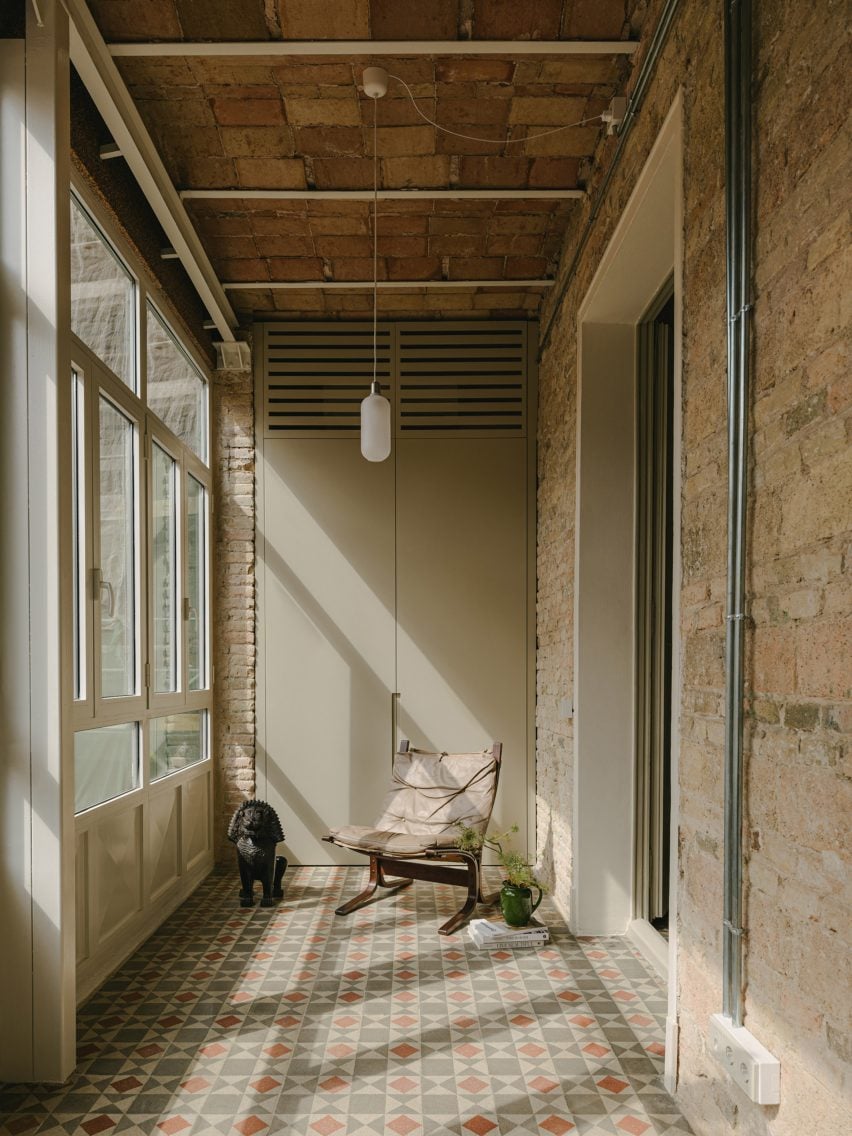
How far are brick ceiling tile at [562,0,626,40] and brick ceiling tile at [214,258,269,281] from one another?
2.66m

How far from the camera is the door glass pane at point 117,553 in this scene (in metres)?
4.29

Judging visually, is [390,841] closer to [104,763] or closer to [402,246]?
[104,763]

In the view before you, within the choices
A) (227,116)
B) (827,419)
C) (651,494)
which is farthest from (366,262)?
(827,419)

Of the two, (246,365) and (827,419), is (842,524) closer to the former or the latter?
(827,419)

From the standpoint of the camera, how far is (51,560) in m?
3.19

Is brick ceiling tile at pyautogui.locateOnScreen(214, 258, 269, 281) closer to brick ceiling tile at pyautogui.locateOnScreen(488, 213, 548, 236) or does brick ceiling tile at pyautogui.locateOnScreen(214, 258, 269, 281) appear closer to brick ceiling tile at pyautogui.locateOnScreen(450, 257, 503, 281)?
brick ceiling tile at pyautogui.locateOnScreen(450, 257, 503, 281)

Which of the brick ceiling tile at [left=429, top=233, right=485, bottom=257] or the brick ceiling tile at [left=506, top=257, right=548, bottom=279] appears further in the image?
the brick ceiling tile at [left=506, top=257, right=548, bottom=279]

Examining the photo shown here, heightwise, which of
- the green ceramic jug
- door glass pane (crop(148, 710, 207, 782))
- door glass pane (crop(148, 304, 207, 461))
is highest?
→ door glass pane (crop(148, 304, 207, 461))

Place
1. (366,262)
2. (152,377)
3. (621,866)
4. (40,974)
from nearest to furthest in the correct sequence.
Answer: (40,974) < (621,866) < (152,377) < (366,262)

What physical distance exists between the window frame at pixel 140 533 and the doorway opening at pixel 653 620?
2547 millimetres

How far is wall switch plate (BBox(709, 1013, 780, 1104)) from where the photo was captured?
221 centimetres

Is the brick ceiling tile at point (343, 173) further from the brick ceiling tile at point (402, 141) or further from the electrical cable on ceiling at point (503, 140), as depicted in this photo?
the electrical cable on ceiling at point (503, 140)

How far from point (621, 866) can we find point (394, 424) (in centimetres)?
334

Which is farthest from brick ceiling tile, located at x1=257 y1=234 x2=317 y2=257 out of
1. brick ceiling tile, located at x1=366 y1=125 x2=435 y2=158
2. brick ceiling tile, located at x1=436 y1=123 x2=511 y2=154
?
brick ceiling tile, located at x1=436 y1=123 x2=511 y2=154
